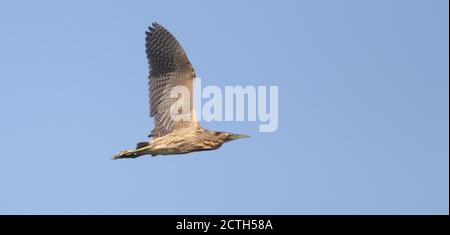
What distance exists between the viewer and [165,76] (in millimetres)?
26375

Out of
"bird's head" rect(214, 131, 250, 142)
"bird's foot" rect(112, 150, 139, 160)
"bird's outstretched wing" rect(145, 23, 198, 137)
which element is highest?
"bird's outstretched wing" rect(145, 23, 198, 137)

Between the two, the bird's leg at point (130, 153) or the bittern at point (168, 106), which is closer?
the bird's leg at point (130, 153)

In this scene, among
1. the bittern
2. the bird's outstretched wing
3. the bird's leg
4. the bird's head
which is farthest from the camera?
the bird's outstretched wing

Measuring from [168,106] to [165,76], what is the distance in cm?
43

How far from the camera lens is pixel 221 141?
85.5 ft

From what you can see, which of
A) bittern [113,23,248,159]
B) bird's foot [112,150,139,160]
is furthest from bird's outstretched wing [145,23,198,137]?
bird's foot [112,150,139,160]

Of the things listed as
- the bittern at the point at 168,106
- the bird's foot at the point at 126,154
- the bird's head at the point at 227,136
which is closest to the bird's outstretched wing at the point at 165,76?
the bittern at the point at 168,106

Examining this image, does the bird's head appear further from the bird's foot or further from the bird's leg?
the bird's foot

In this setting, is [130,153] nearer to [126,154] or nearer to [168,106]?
[126,154]

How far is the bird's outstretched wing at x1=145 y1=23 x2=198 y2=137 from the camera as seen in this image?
2622cm

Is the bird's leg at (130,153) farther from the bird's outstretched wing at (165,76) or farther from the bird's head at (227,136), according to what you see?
the bird's head at (227,136)

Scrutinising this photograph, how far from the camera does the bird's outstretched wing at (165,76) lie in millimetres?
26219

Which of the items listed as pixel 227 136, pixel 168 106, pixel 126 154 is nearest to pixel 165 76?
pixel 168 106
